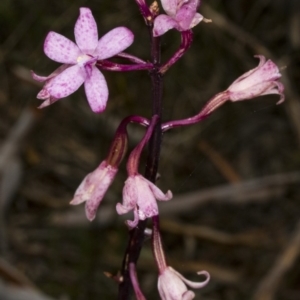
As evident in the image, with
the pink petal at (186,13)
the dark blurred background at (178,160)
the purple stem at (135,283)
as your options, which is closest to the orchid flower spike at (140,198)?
the purple stem at (135,283)

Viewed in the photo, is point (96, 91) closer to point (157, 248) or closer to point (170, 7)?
point (170, 7)

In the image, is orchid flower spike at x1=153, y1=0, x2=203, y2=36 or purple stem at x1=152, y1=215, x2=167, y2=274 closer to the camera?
orchid flower spike at x1=153, y1=0, x2=203, y2=36

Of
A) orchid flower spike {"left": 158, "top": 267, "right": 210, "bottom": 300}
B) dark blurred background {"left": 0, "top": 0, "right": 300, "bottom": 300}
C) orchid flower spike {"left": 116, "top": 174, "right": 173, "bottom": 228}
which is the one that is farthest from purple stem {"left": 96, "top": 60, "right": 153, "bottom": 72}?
dark blurred background {"left": 0, "top": 0, "right": 300, "bottom": 300}

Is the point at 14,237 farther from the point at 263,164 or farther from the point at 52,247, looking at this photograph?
the point at 263,164

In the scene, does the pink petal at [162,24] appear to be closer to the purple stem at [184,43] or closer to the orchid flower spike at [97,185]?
the purple stem at [184,43]

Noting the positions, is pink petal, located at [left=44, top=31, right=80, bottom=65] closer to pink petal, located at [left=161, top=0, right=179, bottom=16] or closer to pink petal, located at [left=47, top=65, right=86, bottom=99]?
pink petal, located at [left=47, top=65, right=86, bottom=99]

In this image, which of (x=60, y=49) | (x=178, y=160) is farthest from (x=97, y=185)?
(x=178, y=160)

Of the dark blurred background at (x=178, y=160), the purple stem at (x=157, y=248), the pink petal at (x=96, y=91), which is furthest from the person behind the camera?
the dark blurred background at (x=178, y=160)
